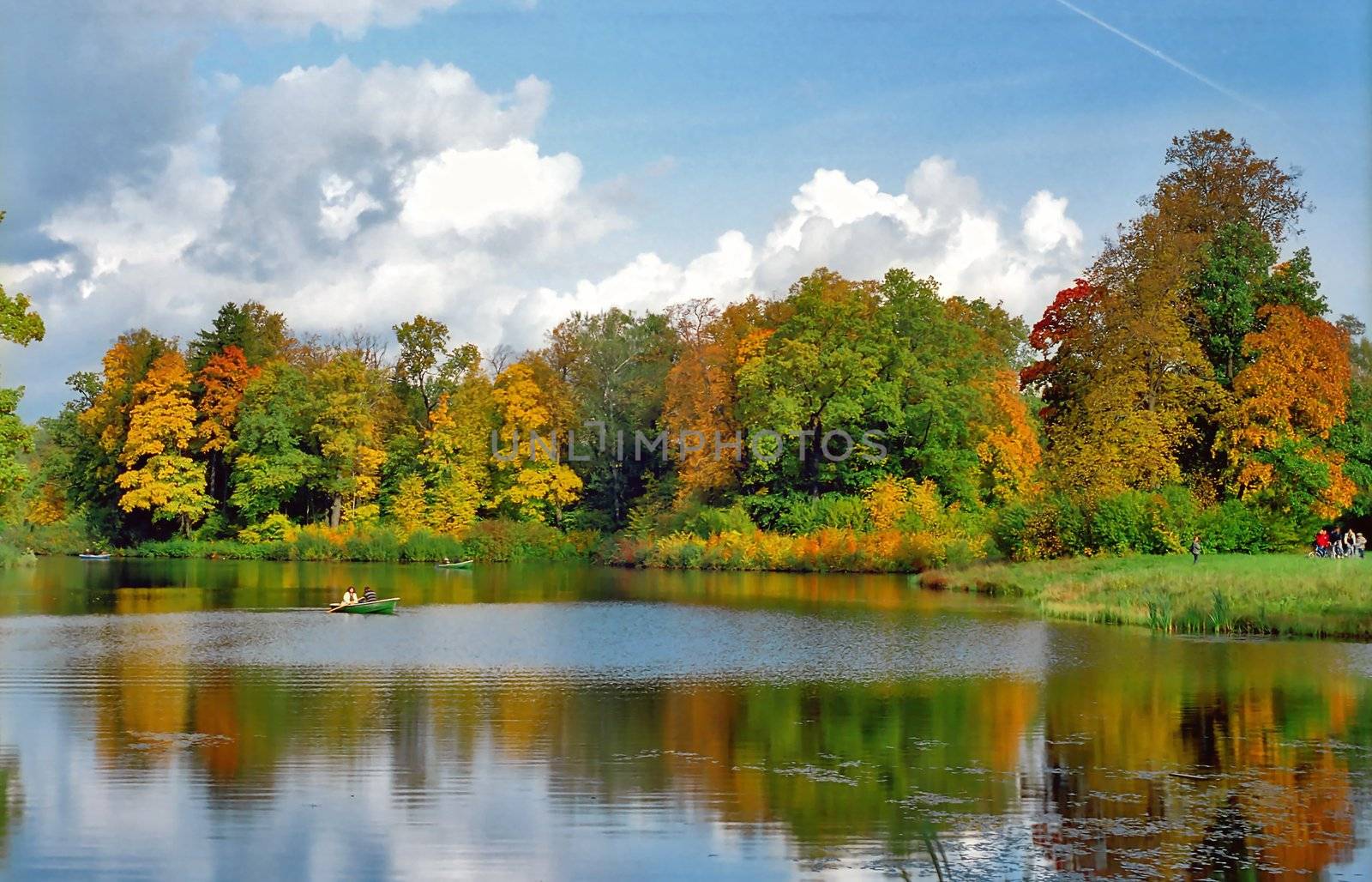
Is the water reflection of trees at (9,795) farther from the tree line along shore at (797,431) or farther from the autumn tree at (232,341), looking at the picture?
the autumn tree at (232,341)

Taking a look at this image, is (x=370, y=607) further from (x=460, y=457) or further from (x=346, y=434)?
(x=460, y=457)

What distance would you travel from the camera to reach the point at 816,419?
65125 mm

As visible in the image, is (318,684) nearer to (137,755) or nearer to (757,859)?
(137,755)

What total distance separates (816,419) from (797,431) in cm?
199

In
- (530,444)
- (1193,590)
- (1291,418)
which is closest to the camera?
→ (1193,590)

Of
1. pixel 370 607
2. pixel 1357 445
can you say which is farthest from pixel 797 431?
pixel 370 607

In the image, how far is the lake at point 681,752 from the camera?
12336 millimetres

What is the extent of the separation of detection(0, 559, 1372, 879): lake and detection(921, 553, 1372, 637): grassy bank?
182 cm

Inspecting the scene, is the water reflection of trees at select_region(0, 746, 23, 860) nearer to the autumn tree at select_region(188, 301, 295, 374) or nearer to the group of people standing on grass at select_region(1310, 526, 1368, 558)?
the group of people standing on grass at select_region(1310, 526, 1368, 558)

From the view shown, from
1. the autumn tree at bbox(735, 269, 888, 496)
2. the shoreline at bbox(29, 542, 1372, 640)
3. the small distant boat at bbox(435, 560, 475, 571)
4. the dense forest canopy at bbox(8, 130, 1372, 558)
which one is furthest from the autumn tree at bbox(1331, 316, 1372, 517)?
the small distant boat at bbox(435, 560, 475, 571)

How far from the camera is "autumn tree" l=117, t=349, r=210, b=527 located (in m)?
74.8

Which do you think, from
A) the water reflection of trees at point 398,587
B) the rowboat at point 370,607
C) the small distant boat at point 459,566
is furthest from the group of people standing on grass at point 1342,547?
the small distant boat at point 459,566

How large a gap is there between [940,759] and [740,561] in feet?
149

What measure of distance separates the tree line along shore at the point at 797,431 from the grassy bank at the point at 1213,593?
68cm
